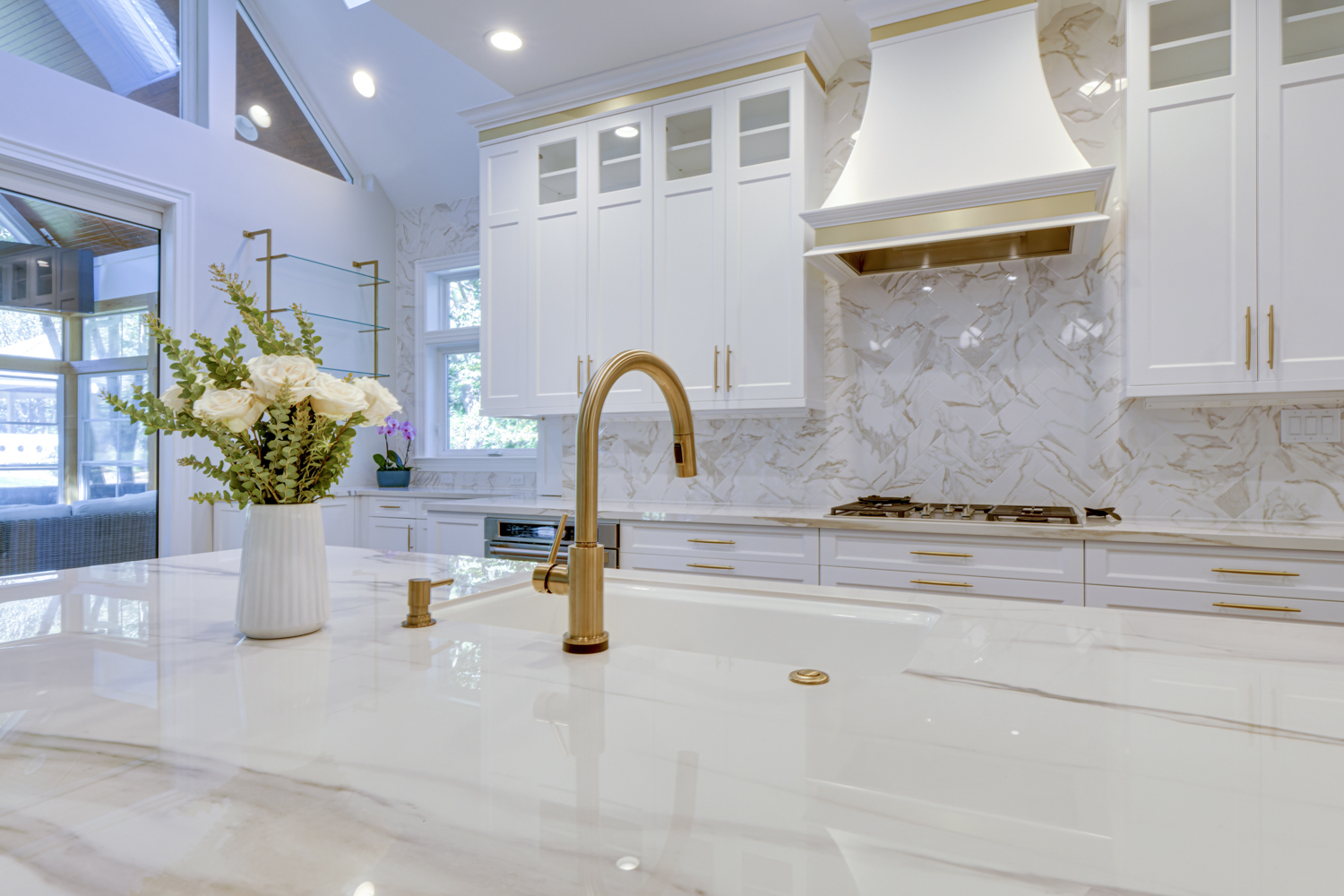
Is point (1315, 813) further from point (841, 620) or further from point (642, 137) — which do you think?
point (642, 137)

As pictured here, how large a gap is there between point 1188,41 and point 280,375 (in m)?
2.77

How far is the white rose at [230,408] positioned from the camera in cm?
88

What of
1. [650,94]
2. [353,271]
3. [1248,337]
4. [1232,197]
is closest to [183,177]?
[353,271]

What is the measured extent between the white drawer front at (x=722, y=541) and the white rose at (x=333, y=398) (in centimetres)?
188

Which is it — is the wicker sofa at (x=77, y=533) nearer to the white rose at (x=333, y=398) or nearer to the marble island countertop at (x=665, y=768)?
the marble island countertop at (x=665, y=768)

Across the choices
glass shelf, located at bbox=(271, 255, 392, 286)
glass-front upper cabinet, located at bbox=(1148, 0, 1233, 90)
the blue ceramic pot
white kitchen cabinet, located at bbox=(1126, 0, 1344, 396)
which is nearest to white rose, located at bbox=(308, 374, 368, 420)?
white kitchen cabinet, located at bbox=(1126, 0, 1344, 396)

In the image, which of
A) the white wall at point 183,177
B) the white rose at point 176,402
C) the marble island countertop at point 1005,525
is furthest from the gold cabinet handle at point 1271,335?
the white wall at point 183,177

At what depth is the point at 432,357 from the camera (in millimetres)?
4473

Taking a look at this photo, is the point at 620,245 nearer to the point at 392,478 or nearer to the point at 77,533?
the point at 392,478

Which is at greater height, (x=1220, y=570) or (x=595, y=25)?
(x=595, y=25)

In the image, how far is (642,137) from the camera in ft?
10.2

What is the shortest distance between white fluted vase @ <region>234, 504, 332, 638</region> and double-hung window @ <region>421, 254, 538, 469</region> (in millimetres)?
3350

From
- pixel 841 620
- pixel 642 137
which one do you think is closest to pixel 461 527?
pixel 642 137

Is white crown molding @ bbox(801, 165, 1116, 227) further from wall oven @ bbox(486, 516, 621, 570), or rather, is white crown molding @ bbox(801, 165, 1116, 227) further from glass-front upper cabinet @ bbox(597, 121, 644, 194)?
wall oven @ bbox(486, 516, 621, 570)
